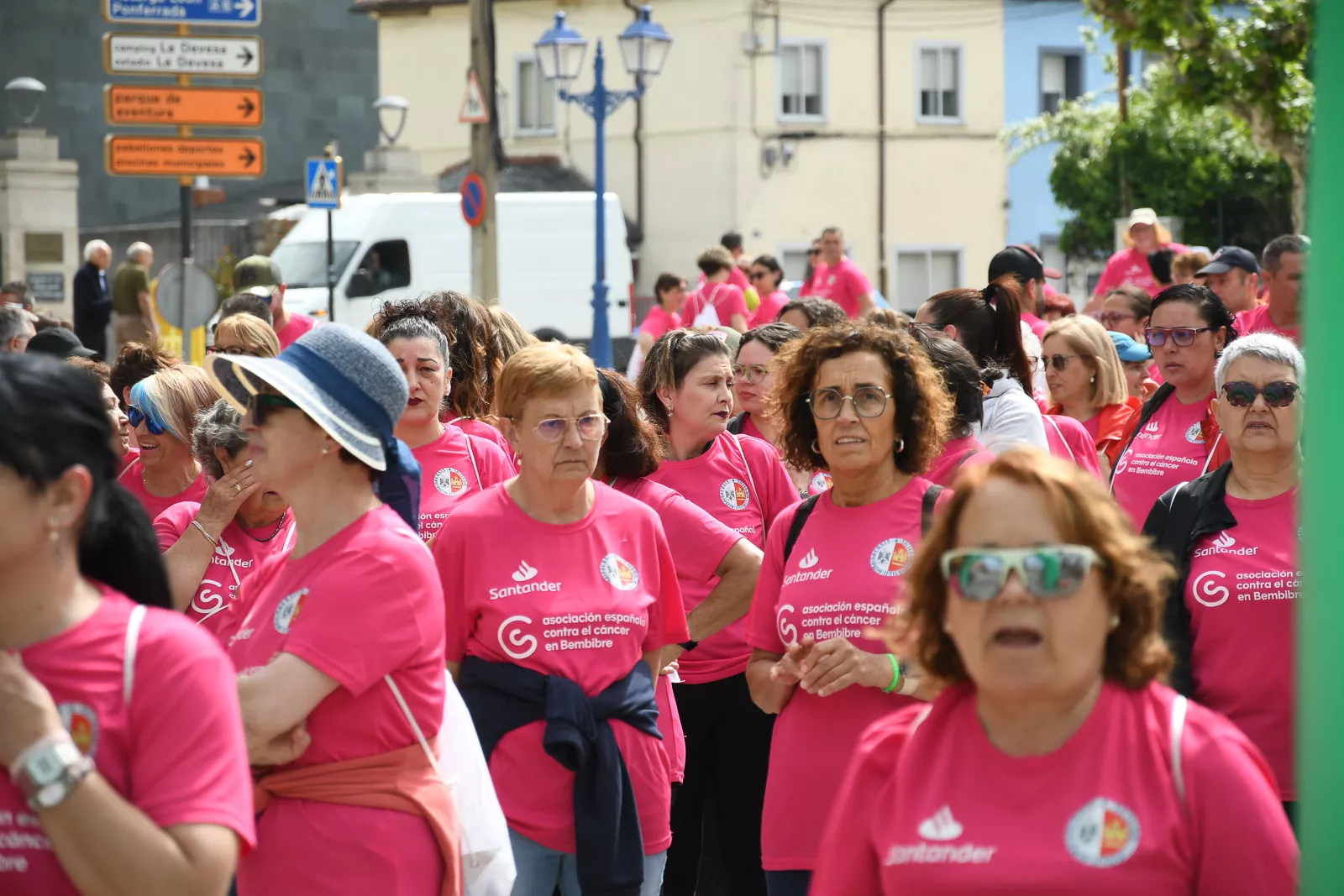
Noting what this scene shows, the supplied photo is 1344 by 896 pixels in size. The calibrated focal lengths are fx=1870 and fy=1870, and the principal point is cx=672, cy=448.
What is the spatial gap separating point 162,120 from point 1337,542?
1419 cm

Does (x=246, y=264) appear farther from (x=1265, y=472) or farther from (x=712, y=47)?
(x=712, y=47)

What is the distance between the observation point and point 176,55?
15.0 m

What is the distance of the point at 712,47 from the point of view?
1486 inches

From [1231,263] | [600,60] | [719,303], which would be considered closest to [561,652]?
[1231,263]

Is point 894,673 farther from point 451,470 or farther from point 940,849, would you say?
point 451,470

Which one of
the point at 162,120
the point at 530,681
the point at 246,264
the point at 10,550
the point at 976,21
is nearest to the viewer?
the point at 10,550

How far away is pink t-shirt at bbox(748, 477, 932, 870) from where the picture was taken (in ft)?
15.1

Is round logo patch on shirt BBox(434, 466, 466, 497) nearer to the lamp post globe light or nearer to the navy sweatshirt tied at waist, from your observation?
the navy sweatshirt tied at waist

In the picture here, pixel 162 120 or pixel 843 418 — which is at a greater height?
pixel 162 120

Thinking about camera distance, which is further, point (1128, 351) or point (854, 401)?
point (1128, 351)

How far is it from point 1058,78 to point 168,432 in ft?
129

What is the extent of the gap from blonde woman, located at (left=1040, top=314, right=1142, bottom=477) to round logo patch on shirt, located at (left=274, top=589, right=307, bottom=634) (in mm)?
5354

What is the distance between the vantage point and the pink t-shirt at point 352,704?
3635 mm

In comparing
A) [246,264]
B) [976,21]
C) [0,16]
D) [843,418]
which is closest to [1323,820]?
[843,418]
